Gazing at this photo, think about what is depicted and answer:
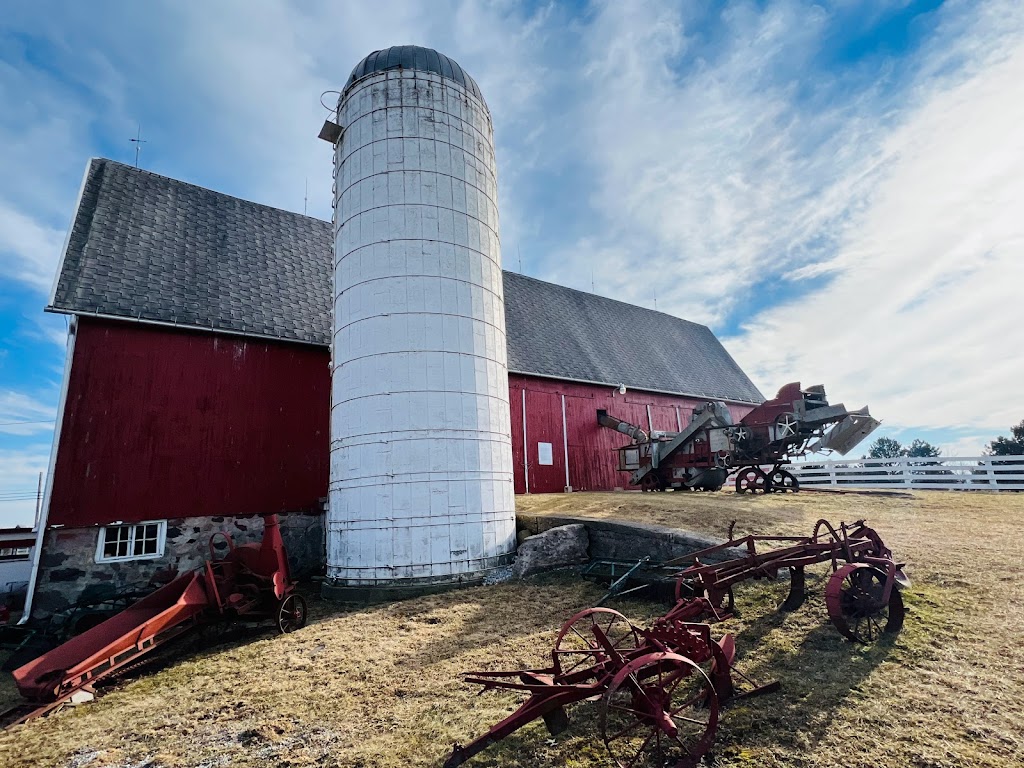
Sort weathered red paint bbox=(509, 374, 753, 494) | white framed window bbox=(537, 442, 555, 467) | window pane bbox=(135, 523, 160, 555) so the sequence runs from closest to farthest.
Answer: window pane bbox=(135, 523, 160, 555) < weathered red paint bbox=(509, 374, 753, 494) < white framed window bbox=(537, 442, 555, 467)

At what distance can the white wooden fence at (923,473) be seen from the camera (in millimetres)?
18553

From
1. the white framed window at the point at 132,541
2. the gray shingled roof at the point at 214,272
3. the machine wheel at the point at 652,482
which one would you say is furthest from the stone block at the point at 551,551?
the machine wheel at the point at 652,482

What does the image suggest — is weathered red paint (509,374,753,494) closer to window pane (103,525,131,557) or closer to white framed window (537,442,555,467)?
white framed window (537,442,555,467)

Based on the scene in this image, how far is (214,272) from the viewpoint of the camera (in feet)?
45.0

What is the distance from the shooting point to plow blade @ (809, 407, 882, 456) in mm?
14203

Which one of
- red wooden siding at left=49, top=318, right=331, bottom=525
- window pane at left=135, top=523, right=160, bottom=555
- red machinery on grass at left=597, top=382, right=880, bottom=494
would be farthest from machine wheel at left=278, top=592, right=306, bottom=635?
red machinery on grass at left=597, top=382, right=880, bottom=494

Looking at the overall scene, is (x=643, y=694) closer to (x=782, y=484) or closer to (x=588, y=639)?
(x=588, y=639)

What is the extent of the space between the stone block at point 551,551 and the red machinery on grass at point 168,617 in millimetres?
3809

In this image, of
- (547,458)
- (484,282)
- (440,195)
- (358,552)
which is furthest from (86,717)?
(547,458)

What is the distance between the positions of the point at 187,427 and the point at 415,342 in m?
5.59

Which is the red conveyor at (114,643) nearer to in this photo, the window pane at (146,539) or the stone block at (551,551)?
the window pane at (146,539)

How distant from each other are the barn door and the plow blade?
290 inches

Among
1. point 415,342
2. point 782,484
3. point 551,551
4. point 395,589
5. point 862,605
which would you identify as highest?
point 415,342

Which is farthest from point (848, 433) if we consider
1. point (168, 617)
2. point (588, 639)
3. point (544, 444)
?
point (168, 617)
